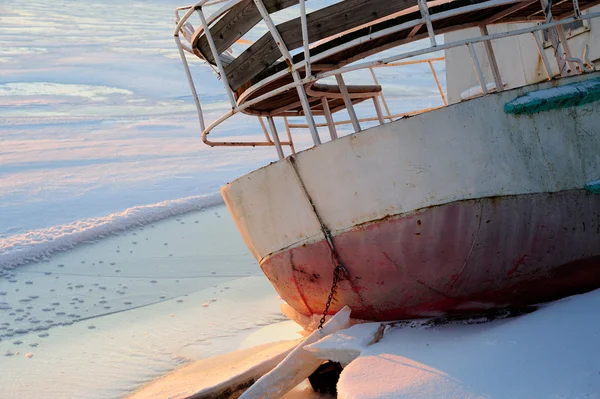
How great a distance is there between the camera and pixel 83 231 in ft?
43.3

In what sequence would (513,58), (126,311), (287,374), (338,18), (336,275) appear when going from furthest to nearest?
(513,58)
(126,311)
(336,275)
(287,374)
(338,18)

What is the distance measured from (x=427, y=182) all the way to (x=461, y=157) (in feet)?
0.88

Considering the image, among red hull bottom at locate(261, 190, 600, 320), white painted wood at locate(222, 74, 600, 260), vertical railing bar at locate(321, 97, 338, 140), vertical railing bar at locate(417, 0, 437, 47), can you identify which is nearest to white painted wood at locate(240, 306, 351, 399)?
red hull bottom at locate(261, 190, 600, 320)

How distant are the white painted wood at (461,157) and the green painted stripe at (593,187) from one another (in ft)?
0.12

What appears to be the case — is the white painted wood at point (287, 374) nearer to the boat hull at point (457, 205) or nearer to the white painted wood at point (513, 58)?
the boat hull at point (457, 205)

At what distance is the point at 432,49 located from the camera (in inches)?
176

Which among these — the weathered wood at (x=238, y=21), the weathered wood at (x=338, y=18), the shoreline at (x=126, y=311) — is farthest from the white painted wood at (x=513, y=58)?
the shoreline at (x=126, y=311)

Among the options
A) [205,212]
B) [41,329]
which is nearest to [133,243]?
[205,212]

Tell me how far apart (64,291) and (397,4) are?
6684 millimetres

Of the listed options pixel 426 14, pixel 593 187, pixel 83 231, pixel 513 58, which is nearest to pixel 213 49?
pixel 426 14

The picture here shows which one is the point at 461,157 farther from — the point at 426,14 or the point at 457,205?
the point at 426,14

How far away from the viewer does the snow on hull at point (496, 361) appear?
156 inches

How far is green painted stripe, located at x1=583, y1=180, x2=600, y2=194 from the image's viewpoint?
4.82m

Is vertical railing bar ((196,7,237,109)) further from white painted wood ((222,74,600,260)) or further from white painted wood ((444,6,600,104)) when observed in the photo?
white painted wood ((444,6,600,104))
